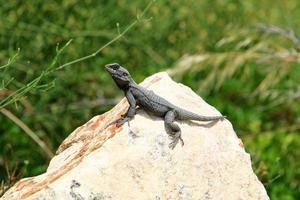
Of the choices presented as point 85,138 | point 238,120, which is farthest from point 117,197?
point 238,120

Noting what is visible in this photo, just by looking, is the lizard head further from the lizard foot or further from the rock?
the lizard foot

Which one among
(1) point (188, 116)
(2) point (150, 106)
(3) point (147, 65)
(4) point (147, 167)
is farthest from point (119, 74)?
(3) point (147, 65)

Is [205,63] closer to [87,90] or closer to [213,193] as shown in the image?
[87,90]

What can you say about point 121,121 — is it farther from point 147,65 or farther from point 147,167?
point 147,65

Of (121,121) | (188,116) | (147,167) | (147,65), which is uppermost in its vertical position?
(121,121)

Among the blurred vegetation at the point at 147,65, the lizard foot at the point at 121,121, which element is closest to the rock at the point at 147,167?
the lizard foot at the point at 121,121

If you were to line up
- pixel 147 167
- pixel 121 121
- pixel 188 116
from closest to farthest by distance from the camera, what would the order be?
pixel 147 167 → pixel 121 121 → pixel 188 116

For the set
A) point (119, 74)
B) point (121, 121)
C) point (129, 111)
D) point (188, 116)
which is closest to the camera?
point (121, 121)
